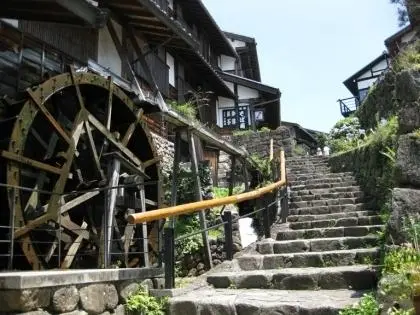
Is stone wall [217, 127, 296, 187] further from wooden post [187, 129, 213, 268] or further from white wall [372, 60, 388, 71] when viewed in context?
white wall [372, 60, 388, 71]

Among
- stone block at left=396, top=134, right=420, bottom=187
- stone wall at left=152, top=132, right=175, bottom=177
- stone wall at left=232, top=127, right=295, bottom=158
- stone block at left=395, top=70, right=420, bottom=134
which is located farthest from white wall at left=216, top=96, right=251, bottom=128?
stone block at left=396, top=134, right=420, bottom=187

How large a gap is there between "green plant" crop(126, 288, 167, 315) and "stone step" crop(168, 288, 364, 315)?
0.11 metres

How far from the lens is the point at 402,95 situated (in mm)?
6008

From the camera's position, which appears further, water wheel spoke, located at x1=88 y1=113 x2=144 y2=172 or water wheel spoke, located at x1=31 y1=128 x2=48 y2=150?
water wheel spoke, located at x1=88 y1=113 x2=144 y2=172

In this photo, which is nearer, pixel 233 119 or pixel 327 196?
pixel 327 196

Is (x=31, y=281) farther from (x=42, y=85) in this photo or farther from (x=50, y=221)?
(x=42, y=85)

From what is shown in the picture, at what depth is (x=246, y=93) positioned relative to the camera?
25.6 metres

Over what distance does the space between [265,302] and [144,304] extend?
1.20 meters

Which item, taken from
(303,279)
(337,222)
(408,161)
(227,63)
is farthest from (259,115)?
(303,279)

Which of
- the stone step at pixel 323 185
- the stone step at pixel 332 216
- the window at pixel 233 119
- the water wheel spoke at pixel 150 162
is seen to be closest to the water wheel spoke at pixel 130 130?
the water wheel spoke at pixel 150 162

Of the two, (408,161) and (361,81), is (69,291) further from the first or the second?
(361,81)

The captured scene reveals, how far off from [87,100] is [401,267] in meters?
6.23

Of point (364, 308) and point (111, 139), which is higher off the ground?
point (111, 139)

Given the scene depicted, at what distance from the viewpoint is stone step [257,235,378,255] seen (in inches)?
245
